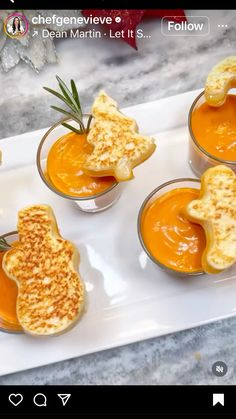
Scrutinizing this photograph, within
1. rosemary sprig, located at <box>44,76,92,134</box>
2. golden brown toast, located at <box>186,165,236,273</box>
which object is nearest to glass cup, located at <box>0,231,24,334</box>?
rosemary sprig, located at <box>44,76,92,134</box>

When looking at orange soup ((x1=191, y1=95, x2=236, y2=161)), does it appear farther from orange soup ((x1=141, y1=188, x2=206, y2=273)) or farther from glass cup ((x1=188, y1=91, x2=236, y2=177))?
orange soup ((x1=141, y1=188, x2=206, y2=273))

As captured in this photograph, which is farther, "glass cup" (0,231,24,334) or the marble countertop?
the marble countertop

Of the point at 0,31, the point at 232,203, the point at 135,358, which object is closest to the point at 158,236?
the point at 232,203

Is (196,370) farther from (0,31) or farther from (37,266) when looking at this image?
(0,31)

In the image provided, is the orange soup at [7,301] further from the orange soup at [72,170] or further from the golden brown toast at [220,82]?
the golden brown toast at [220,82]

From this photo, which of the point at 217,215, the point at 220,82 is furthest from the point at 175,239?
the point at 220,82
